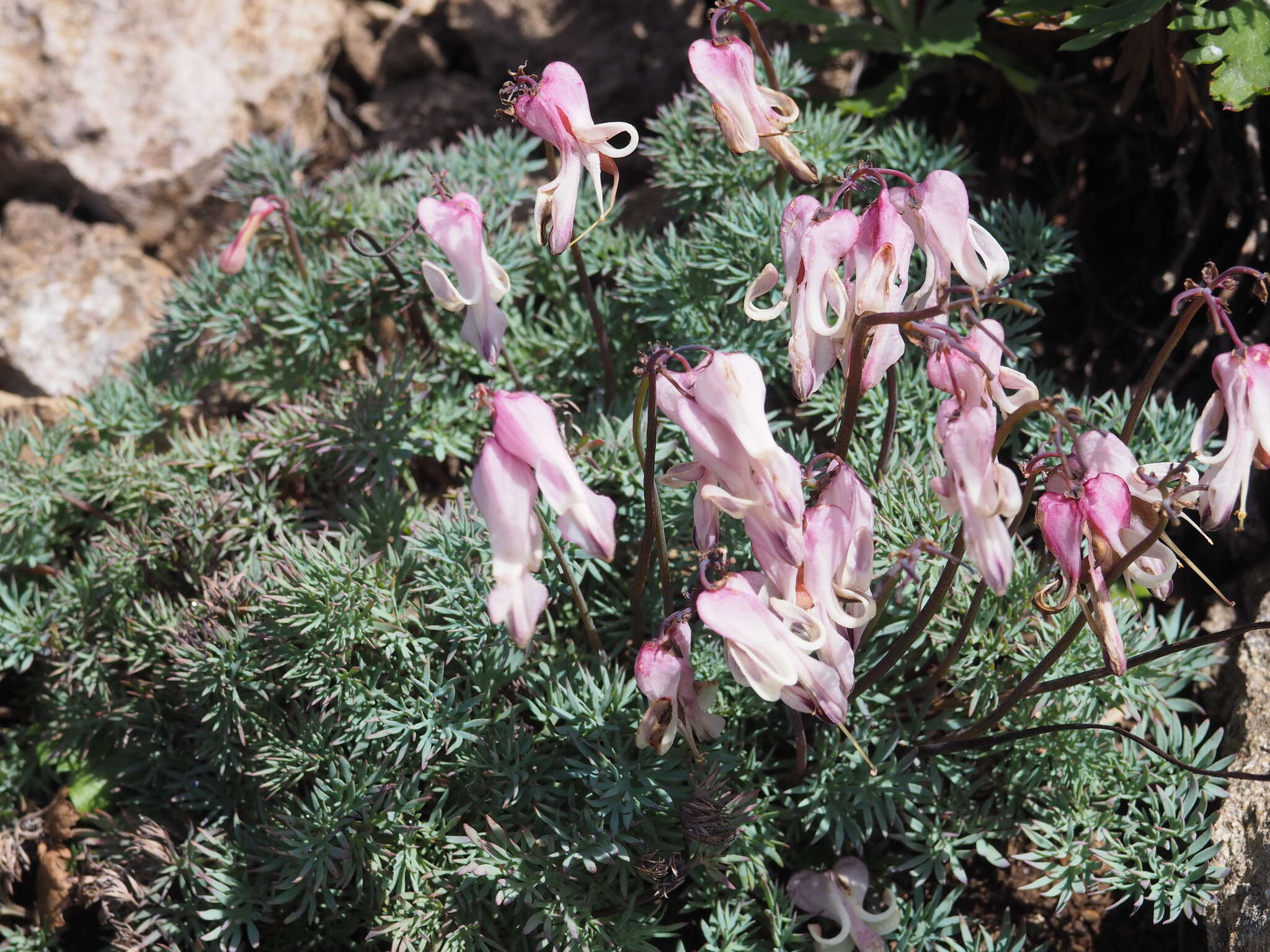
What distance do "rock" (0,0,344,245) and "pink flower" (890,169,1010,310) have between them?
2.86 metres

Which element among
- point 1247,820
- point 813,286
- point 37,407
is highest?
point 813,286

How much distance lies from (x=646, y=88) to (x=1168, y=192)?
1.81 metres

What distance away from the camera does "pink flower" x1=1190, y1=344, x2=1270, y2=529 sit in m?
1.49

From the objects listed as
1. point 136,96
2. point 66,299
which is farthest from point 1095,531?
point 136,96

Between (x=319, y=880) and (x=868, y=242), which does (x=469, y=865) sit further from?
(x=868, y=242)

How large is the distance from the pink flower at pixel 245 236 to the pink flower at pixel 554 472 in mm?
1570

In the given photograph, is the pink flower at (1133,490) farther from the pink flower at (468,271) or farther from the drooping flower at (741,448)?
the pink flower at (468,271)

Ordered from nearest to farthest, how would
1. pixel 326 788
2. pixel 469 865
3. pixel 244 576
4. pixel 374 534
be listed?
pixel 469 865 < pixel 326 788 < pixel 244 576 < pixel 374 534

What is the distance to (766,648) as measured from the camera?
1.43 meters

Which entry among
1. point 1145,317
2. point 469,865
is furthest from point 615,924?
point 1145,317

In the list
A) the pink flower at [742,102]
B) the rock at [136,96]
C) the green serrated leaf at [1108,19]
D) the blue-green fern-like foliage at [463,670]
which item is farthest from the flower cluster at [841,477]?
the rock at [136,96]

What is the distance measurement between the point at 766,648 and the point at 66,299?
3029 mm

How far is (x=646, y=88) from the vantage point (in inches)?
148

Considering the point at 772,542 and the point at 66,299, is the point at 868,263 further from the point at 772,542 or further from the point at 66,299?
the point at 66,299
